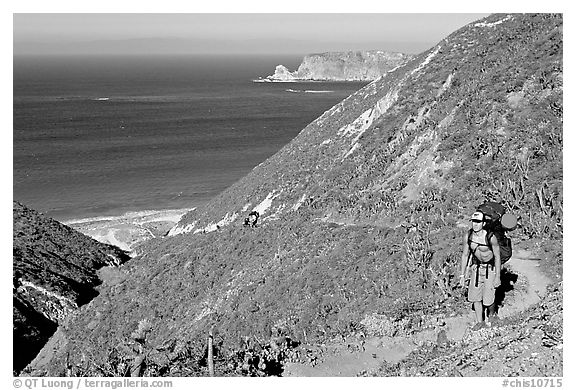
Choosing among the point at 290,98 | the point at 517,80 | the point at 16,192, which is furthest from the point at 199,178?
the point at 290,98

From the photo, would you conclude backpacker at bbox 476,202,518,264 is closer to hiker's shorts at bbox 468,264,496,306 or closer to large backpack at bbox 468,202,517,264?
large backpack at bbox 468,202,517,264

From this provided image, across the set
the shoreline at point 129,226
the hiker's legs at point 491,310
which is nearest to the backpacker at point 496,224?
the hiker's legs at point 491,310

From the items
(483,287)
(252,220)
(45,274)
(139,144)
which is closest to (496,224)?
(483,287)

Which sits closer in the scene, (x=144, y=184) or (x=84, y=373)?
(x=84, y=373)

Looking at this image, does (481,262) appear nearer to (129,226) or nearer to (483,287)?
(483,287)

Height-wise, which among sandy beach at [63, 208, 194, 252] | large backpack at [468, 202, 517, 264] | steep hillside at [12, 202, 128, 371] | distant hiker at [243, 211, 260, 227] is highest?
large backpack at [468, 202, 517, 264]

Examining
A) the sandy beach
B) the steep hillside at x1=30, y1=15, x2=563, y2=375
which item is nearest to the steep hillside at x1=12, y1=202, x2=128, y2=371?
the steep hillside at x1=30, y1=15, x2=563, y2=375
